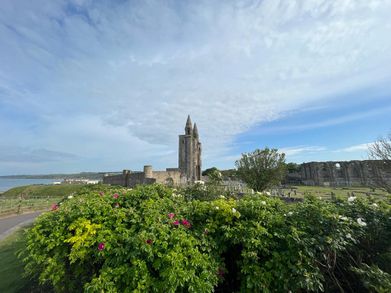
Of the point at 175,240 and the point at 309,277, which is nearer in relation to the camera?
the point at 309,277

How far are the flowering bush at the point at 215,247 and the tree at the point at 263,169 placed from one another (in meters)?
16.7

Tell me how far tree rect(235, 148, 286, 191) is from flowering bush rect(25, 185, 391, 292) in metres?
16.7

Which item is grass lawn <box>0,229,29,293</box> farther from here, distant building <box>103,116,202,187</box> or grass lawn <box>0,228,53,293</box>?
distant building <box>103,116,202,187</box>

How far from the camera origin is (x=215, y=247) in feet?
12.1

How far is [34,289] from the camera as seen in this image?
5.28 meters

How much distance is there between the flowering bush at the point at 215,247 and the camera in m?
3.06

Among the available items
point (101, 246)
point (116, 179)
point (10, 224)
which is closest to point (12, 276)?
point (101, 246)

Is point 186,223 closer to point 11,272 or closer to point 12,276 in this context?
point 12,276

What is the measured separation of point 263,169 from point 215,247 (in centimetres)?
1816

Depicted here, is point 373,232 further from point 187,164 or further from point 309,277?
point 187,164

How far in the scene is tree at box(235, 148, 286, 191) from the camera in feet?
67.9

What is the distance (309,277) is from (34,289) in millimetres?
5895

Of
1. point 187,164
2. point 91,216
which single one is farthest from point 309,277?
point 187,164

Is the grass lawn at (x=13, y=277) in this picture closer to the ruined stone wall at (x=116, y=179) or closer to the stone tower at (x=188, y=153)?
the ruined stone wall at (x=116, y=179)
